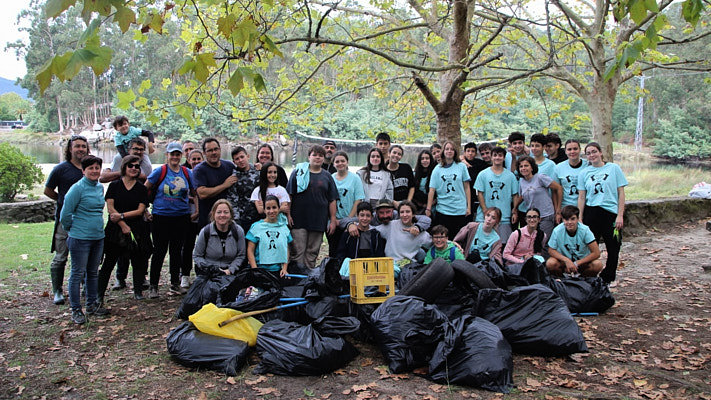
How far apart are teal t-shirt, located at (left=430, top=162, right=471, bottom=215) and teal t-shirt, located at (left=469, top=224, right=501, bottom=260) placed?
0.51 meters

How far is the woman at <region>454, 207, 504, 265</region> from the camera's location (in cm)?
577

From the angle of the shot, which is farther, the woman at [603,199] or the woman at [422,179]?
the woman at [422,179]

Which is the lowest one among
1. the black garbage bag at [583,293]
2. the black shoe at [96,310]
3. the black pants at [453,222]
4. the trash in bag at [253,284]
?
the black shoe at [96,310]

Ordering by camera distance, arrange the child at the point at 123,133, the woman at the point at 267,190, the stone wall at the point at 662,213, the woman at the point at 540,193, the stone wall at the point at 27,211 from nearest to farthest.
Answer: the woman at the point at 267,190, the child at the point at 123,133, the woman at the point at 540,193, the stone wall at the point at 662,213, the stone wall at the point at 27,211

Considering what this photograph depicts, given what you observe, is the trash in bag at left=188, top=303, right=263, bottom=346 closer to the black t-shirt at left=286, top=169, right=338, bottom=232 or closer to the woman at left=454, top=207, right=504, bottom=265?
the black t-shirt at left=286, top=169, right=338, bottom=232

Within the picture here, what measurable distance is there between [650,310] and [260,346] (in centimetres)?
393

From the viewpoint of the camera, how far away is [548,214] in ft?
20.0

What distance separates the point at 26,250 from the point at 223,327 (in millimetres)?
6023

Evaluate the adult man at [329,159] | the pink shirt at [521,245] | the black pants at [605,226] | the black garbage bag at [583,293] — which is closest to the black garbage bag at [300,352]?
the black garbage bag at [583,293]

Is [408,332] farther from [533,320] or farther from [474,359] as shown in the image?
[533,320]

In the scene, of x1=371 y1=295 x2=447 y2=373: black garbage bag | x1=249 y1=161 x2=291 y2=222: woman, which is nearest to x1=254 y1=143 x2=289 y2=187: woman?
x1=249 y1=161 x2=291 y2=222: woman

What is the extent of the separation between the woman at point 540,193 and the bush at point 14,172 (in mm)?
12224

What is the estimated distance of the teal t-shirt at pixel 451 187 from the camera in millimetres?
6273

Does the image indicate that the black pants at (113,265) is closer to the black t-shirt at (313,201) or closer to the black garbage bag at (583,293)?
the black t-shirt at (313,201)
